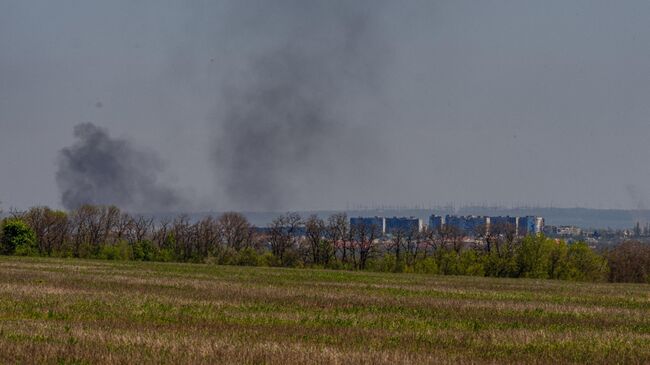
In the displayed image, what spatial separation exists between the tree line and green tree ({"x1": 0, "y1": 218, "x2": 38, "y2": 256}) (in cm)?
12

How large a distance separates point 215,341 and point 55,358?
3.67 meters

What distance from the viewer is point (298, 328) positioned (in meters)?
22.4

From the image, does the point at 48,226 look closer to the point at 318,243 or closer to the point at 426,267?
the point at 318,243

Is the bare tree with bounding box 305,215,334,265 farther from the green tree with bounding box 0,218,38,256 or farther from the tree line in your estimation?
the green tree with bounding box 0,218,38,256

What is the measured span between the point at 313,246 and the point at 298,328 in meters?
103

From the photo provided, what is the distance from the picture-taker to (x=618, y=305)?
3694cm

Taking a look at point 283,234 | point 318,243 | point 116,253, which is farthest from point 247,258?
point 283,234

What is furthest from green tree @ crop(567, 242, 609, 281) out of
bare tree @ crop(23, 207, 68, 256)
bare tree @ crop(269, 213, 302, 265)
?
bare tree @ crop(23, 207, 68, 256)

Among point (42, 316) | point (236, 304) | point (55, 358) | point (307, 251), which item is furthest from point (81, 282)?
point (307, 251)

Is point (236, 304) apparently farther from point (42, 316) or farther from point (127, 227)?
point (127, 227)

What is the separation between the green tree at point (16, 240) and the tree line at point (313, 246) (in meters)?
0.12

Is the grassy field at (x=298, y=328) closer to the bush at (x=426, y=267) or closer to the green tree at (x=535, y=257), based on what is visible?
the green tree at (x=535, y=257)

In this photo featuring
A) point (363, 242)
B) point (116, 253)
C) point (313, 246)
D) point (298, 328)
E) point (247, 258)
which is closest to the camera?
point (298, 328)

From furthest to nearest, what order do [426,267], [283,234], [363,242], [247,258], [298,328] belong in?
[283,234] < [363,242] < [247,258] < [426,267] < [298,328]
